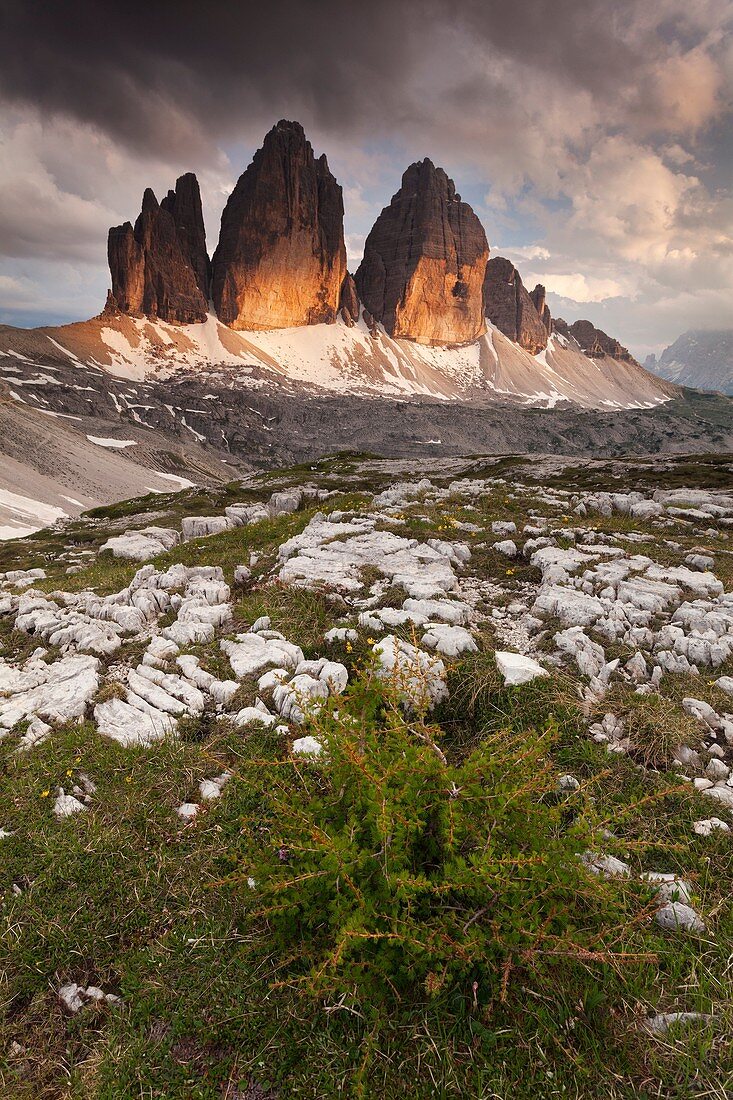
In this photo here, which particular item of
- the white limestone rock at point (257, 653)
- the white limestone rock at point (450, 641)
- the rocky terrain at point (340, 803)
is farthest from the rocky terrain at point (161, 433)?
the white limestone rock at point (450, 641)

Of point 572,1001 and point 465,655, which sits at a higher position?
point 465,655

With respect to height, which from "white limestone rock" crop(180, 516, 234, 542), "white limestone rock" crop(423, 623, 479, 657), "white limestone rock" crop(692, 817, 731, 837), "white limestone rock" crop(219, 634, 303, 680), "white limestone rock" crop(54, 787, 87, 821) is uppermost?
"white limestone rock" crop(423, 623, 479, 657)

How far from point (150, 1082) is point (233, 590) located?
968cm

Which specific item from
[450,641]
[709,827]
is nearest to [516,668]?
[450,641]

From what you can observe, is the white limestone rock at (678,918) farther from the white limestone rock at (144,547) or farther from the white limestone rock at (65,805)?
the white limestone rock at (144,547)

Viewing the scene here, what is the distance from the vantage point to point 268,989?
4.02 meters

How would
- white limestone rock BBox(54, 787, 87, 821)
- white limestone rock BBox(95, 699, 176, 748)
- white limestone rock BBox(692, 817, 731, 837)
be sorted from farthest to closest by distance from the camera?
white limestone rock BBox(95, 699, 176, 748) < white limestone rock BBox(54, 787, 87, 821) < white limestone rock BBox(692, 817, 731, 837)

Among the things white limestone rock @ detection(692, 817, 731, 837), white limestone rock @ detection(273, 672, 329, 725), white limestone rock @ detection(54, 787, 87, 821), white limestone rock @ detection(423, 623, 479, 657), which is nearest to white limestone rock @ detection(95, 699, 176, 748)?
white limestone rock @ detection(54, 787, 87, 821)

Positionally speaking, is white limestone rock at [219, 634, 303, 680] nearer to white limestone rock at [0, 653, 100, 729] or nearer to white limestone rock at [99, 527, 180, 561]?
white limestone rock at [0, 653, 100, 729]

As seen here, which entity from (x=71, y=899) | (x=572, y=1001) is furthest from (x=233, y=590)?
(x=572, y=1001)

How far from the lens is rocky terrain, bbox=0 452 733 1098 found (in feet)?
11.6

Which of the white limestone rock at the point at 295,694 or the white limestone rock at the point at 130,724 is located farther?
the white limestone rock at the point at 295,694

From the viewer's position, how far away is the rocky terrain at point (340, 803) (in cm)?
354

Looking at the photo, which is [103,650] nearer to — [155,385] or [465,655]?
[465,655]
